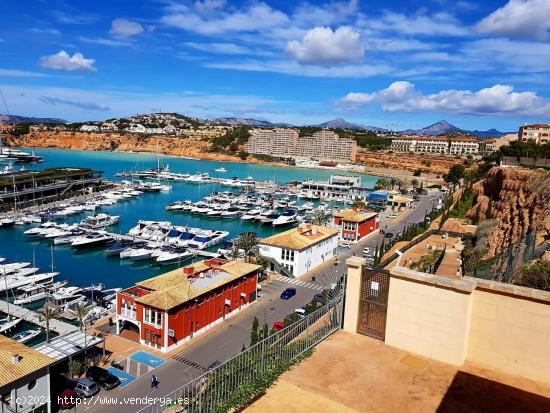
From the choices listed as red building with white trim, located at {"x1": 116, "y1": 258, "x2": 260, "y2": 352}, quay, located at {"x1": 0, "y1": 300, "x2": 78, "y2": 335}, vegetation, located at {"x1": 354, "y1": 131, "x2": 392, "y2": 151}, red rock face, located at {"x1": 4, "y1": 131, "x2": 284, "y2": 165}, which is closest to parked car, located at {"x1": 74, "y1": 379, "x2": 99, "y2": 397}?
red building with white trim, located at {"x1": 116, "y1": 258, "x2": 260, "y2": 352}

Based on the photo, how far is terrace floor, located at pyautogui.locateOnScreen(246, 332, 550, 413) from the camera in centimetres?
754

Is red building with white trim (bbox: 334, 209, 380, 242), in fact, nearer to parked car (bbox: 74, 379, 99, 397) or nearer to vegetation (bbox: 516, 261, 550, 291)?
vegetation (bbox: 516, 261, 550, 291)

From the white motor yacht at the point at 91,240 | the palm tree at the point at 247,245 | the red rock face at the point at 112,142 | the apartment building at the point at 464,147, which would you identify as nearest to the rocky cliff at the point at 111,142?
the red rock face at the point at 112,142

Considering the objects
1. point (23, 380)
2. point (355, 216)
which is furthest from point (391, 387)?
point (355, 216)

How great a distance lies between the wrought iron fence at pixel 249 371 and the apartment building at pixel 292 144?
151472mm

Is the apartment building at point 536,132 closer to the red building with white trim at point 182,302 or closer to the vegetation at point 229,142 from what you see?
the vegetation at point 229,142

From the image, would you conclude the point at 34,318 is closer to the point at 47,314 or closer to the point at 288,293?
the point at 47,314

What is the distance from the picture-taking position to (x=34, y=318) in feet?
82.7

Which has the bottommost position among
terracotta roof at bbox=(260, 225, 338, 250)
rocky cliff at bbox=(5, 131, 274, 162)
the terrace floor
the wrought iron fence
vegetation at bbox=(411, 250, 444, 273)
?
terracotta roof at bbox=(260, 225, 338, 250)

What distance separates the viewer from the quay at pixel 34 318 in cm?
2314

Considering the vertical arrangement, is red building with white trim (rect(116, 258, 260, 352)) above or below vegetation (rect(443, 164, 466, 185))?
below

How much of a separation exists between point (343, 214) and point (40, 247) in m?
Answer: 31.9

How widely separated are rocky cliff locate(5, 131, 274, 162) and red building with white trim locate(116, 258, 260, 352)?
466ft

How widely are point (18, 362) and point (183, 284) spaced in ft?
30.0
